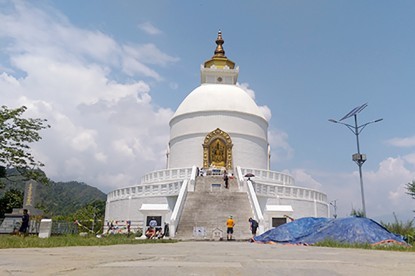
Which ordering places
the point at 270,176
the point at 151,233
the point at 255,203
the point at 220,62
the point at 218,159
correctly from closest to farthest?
the point at 151,233, the point at 255,203, the point at 270,176, the point at 218,159, the point at 220,62

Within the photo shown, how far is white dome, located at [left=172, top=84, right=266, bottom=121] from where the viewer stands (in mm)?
35688

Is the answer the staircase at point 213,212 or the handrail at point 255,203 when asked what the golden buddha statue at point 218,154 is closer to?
the handrail at point 255,203

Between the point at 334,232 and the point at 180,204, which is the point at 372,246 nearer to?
the point at 334,232

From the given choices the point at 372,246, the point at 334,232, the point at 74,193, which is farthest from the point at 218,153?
the point at 74,193

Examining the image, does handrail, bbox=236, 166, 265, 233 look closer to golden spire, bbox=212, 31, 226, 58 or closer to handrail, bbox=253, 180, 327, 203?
handrail, bbox=253, 180, 327, 203

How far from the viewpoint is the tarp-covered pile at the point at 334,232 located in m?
12.8

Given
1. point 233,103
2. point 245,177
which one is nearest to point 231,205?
point 245,177

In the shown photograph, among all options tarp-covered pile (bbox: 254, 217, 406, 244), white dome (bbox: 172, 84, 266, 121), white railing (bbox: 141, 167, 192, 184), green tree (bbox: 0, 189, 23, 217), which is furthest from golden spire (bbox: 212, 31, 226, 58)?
tarp-covered pile (bbox: 254, 217, 406, 244)

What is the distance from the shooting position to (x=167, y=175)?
30.6 meters

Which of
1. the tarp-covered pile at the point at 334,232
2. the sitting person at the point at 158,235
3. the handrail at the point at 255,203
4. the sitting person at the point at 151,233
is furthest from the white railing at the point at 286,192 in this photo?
the tarp-covered pile at the point at 334,232

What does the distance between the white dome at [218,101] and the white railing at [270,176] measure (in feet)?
23.6

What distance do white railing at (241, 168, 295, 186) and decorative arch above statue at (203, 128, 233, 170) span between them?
318 cm

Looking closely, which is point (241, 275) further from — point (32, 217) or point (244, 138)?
point (244, 138)

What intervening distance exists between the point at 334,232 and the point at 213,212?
8953 mm
